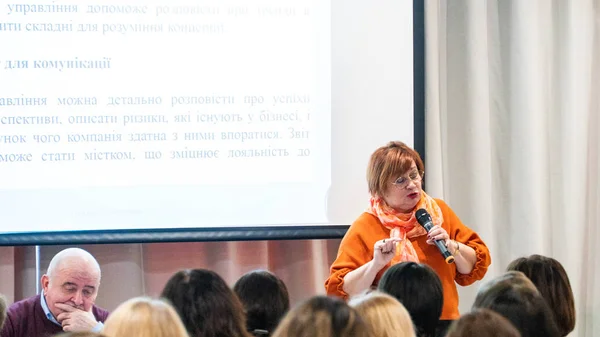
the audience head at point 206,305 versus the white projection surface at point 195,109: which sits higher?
the white projection surface at point 195,109

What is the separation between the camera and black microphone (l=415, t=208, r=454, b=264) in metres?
2.69

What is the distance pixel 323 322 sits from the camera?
4.94 ft

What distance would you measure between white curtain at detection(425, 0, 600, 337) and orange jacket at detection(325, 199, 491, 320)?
102 cm

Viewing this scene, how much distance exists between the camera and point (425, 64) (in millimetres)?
3852

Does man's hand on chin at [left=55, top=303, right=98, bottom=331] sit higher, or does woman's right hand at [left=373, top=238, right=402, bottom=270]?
woman's right hand at [left=373, top=238, right=402, bottom=270]

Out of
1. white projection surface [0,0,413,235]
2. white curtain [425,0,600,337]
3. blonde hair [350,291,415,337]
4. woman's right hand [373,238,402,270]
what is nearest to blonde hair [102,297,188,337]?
blonde hair [350,291,415,337]

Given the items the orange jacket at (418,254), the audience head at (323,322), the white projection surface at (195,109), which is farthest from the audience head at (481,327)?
the white projection surface at (195,109)

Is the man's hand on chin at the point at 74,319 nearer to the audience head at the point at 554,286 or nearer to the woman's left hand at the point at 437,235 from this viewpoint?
the woman's left hand at the point at 437,235

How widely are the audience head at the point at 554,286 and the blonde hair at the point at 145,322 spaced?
3.66 feet

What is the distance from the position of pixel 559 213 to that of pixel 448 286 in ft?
4.82

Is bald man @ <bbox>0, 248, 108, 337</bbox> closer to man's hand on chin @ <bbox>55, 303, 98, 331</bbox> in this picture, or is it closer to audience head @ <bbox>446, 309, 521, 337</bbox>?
man's hand on chin @ <bbox>55, 303, 98, 331</bbox>

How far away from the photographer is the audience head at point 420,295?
6.64ft

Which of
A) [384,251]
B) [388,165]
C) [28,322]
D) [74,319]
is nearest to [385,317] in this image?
[384,251]

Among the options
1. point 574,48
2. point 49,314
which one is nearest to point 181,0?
point 49,314
